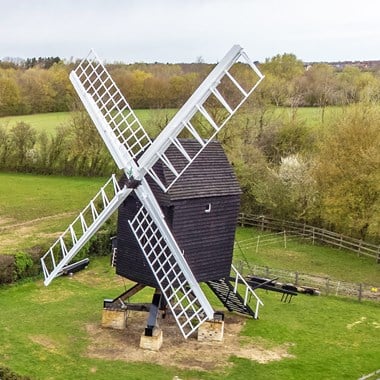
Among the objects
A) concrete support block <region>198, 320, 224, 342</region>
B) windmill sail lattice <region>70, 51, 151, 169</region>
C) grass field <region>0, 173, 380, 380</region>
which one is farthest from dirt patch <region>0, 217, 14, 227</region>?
concrete support block <region>198, 320, 224, 342</region>

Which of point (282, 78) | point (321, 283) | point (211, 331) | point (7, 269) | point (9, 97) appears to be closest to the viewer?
point (211, 331)

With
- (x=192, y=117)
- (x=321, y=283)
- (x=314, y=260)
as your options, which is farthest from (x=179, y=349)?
(x=314, y=260)

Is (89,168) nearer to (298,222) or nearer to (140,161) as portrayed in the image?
(298,222)

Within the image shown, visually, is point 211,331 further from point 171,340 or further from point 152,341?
point 152,341

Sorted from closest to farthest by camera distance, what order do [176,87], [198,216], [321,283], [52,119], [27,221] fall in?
[198,216], [321,283], [27,221], [176,87], [52,119]

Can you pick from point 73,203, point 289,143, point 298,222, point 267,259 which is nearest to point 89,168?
point 73,203

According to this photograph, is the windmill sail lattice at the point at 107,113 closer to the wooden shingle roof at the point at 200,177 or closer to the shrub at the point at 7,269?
the wooden shingle roof at the point at 200,177

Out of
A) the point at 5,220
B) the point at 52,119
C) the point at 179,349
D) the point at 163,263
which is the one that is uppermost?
the point at 52,119
